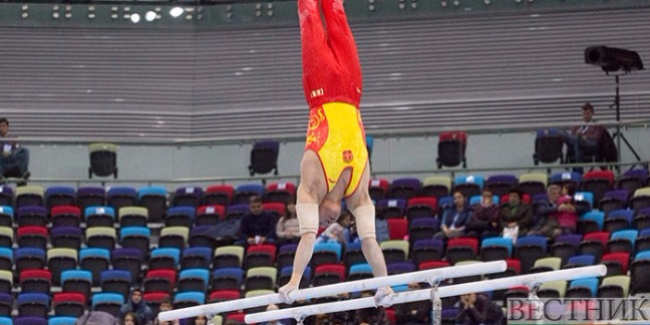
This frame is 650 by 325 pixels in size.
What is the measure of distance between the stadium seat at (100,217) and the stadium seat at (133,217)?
15 centimetres

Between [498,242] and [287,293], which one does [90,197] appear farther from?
[287,293]

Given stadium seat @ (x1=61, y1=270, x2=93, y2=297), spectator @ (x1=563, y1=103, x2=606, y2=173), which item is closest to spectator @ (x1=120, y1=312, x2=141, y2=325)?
stadium seat @ (x1=61, y1=270, x2=93, y2=297)

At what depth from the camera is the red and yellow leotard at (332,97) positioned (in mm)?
9094

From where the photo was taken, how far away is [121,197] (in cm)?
2027

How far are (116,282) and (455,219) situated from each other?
14.7ft

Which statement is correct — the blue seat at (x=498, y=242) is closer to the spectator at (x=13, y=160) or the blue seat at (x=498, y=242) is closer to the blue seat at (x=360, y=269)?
the blue seat at (x=360, y=269)

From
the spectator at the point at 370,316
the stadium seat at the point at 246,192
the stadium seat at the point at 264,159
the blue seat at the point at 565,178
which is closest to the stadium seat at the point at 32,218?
the stadium seat at the point at 246,192

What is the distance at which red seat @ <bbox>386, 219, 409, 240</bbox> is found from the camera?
18.3 meters

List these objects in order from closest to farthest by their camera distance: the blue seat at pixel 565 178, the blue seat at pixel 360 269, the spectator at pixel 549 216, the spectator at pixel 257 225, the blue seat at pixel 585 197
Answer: the blue seat at pixel 360 269, the spectator at pixel 549 216, the blue seat at pixel 585 197, the spectator at pixel 257 225, the blue seat at pixel 565 178

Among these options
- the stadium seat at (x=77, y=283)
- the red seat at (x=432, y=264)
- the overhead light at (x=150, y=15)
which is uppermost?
the overhead light at (x=150, y=15)

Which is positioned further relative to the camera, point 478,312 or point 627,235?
point 627,235

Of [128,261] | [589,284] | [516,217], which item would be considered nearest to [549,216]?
[516,217]

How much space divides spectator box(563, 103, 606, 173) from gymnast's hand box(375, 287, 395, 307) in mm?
11414

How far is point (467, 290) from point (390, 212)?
34.6 ft
